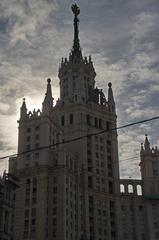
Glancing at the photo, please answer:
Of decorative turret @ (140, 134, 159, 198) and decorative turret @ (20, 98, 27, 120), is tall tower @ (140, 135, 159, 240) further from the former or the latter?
decorative turret @ (20, 98, 27, 120)

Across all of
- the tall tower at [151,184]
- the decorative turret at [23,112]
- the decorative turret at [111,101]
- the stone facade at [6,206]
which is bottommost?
the stone facade at [6,206]

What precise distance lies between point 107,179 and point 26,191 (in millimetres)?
36439

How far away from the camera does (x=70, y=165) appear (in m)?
147

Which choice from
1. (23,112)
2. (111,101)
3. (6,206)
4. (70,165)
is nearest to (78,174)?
(70,165)

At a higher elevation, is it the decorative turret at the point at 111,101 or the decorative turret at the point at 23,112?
the decorative turret at the point at 111,101

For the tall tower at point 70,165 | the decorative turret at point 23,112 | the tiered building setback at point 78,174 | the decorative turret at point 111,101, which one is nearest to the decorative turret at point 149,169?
the tiered building setback at point 78,174

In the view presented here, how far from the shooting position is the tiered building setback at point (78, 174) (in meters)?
134

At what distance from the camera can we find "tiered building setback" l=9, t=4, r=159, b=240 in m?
134

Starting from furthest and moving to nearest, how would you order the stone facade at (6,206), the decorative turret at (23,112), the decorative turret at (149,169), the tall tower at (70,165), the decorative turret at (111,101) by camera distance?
the decorative turret at (111,101)
the decorative turret at (149,169)
the decorative turret at (23,112)
the tall tower at (70,165)
the stone facade at (6,206)

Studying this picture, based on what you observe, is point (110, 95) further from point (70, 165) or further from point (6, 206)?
point (6, 206)

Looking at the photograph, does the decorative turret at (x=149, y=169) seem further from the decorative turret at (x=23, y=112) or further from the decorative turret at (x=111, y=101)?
the decorative turret at (x=23, y=112)

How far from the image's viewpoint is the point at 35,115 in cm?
15362

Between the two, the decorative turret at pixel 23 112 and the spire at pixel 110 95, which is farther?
the spire at pixel 110 95

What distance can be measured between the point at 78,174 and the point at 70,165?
667cm
